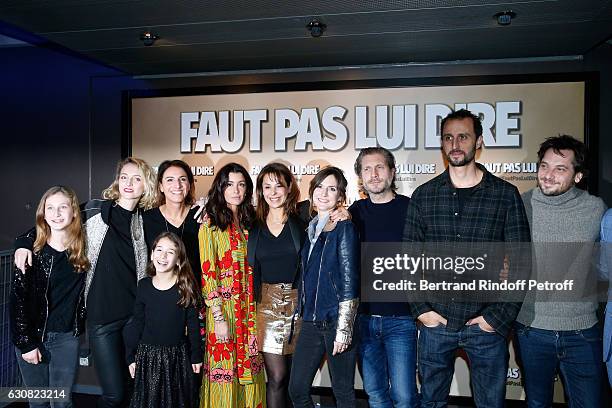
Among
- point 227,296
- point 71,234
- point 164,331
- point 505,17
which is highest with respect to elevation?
point 505,17

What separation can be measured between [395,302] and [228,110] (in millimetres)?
2279

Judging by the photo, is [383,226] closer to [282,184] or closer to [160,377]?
[282,184]

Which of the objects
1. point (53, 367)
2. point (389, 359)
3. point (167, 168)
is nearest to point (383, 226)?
point (389, 359)

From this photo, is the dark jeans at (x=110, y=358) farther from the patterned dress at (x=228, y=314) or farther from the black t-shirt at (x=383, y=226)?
the black t-shirt at (x=383, y=226)

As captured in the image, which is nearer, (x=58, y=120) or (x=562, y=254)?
(x=562, y=254)

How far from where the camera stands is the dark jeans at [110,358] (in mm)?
3170

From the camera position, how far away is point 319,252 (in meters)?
2.97

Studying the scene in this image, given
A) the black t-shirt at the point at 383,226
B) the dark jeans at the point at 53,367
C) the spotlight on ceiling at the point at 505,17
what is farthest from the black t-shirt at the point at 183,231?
the spotlight on ceiling at the point at 505,17

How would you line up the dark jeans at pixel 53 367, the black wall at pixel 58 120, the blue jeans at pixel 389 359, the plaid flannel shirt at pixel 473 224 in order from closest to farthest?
1. the plaid flannel shirt at pixel 473 224
2. the dark jeans at pixel 53 367
3. the blue jeans at pixel 389 359
4. the black wall at pixel 58 120

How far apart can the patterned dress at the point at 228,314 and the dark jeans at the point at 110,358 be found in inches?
20.4

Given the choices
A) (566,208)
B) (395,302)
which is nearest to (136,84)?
(395,302)

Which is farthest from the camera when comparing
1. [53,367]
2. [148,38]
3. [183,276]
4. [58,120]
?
[58,120]

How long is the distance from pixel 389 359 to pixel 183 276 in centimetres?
134

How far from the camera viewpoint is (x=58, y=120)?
4.79 metres
